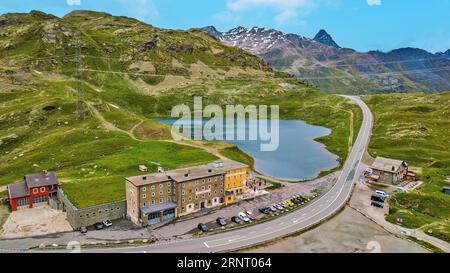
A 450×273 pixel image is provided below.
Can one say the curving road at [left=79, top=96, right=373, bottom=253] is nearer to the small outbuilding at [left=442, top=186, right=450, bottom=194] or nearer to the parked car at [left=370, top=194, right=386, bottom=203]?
the parked car at [left=370, top=194, right=386, bottom=203]

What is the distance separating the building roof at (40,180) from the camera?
80250 mm

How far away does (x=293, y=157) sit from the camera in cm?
13962

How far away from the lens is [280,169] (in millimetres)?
120000

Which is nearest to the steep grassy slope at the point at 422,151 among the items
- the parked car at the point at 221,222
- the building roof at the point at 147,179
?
the parked car at the point at 221,222

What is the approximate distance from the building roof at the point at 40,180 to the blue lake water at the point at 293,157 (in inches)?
2531

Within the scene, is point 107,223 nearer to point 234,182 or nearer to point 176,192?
point 176,192

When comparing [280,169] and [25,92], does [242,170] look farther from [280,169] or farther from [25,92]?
[25,92]

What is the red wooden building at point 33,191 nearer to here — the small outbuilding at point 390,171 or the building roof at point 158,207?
the building roof at point 158,207

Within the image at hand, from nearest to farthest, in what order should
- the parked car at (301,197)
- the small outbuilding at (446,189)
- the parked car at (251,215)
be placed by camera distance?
the parked car at (251,215)
the parked car at (301,197)
the small outbuilding at (446,189)

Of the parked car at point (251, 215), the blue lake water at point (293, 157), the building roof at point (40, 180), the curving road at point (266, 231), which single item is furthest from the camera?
the blue lake water at point (293, 157)

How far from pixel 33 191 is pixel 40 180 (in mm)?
3385

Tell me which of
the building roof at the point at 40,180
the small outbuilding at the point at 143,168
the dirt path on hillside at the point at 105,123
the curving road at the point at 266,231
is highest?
the dirt path on hillside at the point at 105,123

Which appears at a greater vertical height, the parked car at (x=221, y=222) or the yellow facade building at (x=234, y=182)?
the yellow facade building at (x=234, y=182)

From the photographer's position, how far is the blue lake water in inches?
4601
